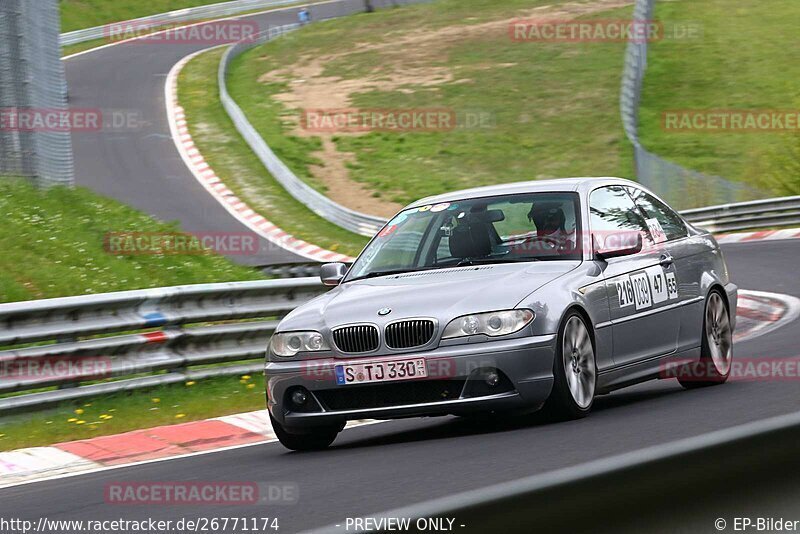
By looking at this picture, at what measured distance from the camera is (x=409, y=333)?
738 cm

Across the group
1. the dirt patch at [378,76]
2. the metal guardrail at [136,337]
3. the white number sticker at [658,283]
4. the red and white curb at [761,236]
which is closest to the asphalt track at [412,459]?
the white number sticker at [658,283]

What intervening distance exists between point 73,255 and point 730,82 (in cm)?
3577

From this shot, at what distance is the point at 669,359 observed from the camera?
877 cm

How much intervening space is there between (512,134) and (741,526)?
38.2 metres

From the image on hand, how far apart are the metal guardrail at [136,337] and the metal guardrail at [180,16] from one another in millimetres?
A: 45916

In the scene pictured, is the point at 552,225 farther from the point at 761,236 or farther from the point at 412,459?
the point at 761,236

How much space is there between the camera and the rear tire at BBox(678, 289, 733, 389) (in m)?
9.21

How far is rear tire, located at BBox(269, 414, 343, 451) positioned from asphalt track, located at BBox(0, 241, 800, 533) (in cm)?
9

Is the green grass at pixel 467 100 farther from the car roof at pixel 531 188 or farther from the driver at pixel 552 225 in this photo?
the driver at pixel 552 225

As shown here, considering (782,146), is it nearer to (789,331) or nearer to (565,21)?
(565,21)

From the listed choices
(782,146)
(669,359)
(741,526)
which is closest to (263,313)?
(669,359)

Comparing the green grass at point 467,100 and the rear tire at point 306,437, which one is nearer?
the rear tire at point 306,437

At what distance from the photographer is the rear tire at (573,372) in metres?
7.43

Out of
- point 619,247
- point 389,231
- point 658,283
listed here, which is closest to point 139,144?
point 389,231
